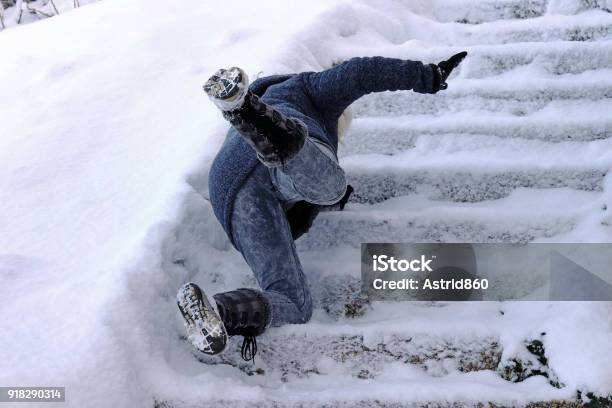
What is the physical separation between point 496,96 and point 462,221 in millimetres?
603

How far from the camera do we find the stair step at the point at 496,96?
1811 mm

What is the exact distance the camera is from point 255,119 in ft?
3.49

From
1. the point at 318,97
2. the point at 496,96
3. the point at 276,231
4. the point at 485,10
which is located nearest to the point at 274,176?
the point at 276,231

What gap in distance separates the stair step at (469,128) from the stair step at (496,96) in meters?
0.05

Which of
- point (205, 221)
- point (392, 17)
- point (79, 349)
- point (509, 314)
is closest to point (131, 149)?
point (205, 221)

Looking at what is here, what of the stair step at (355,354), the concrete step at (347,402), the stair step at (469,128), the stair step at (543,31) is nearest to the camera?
the concrete step at (347,402)

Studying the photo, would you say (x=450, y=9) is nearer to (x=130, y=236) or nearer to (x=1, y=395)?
(x=130, y=236)

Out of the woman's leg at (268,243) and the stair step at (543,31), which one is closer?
the woman's leg at (268,243)

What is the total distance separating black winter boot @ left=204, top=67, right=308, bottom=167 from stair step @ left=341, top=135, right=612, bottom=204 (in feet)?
1.93

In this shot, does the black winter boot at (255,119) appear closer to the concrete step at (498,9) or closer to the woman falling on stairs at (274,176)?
the woman falling on stairs at (274,176)

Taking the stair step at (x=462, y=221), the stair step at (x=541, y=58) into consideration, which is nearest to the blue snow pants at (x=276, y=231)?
the stair step at (x=462, y=221)

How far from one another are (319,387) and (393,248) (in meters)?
0.45

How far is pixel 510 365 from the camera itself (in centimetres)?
124

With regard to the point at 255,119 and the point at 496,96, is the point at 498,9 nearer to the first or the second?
the point at 496,96
